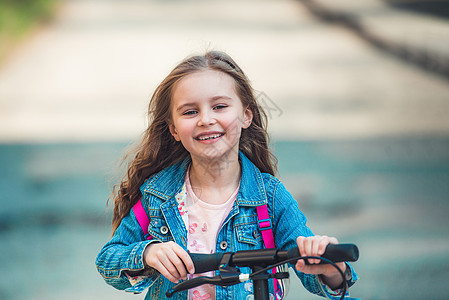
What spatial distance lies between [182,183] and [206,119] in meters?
0.23

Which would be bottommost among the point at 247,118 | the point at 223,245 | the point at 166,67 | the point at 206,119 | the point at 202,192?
the point at 223,245

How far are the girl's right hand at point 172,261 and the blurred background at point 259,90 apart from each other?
228 cm

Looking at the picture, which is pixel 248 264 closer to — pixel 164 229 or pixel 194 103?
pixel 164 229

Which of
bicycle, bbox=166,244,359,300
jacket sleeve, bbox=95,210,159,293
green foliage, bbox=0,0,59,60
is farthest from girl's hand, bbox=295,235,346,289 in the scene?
green foliage, bbox=0,0,59,60

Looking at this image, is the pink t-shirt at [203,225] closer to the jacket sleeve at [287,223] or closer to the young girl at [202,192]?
the young girl at [202,192]

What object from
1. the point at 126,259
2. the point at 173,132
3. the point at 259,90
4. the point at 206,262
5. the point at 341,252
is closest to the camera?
the point at 341,252

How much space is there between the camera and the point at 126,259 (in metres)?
1.40

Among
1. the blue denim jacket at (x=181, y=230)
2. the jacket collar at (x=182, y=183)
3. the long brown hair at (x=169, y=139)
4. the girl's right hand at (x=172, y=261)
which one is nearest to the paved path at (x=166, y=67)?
the long brown hair at (x=169, y=139)

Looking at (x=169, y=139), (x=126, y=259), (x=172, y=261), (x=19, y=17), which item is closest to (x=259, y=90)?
(x=19, y=17)

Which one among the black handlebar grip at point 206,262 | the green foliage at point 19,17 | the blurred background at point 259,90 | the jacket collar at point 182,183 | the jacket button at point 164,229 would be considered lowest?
the black handlebar grip at point 206,262

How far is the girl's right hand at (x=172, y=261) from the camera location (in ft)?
4.12

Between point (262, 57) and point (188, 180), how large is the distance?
2.40m

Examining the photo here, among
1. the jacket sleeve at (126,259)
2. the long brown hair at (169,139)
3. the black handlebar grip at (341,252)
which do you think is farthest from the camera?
the long brown hair at (169,139)

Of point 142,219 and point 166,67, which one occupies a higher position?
point 166,67
